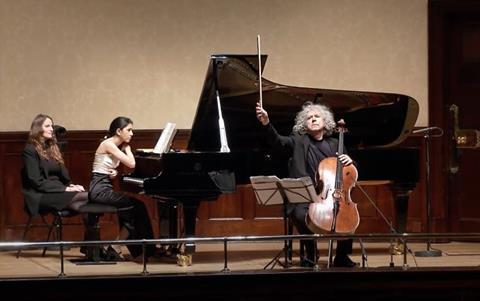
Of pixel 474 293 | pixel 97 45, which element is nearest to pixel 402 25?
pixel 97 45

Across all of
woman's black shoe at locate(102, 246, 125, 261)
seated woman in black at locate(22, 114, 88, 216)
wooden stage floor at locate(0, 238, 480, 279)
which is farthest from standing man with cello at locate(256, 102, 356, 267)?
seated woman in black at locate(22, 114, 88, 216)

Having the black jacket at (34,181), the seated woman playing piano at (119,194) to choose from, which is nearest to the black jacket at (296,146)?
the seated woman playing piano at (119,194)

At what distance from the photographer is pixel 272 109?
305 inches

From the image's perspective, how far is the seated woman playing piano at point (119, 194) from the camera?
769 centimetres

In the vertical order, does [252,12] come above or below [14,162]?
above

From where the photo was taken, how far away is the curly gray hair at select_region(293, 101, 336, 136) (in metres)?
7.19

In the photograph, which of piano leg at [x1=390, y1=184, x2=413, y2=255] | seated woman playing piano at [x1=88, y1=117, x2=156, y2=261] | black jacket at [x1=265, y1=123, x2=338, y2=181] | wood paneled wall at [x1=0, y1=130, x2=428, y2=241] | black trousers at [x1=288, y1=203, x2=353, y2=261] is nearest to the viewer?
black trousers at [x1=288, y1=203, x2=353, y2=261]

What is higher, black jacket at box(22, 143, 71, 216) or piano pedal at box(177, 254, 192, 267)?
black jacket at box(22, 143, 71, 216)

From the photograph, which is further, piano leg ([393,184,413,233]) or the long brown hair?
the long brown hair

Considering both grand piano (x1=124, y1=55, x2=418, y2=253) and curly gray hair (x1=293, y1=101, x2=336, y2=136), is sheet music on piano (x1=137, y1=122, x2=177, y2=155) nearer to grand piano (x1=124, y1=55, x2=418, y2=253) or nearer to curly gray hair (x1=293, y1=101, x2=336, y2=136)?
grand piano (x1=124, y1=55, x2=418, y2=253)

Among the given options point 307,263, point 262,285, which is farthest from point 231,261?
point 262,285

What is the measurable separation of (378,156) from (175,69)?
2.72 meters

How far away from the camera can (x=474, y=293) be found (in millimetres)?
6090

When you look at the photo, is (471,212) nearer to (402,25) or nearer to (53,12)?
(402,25)
